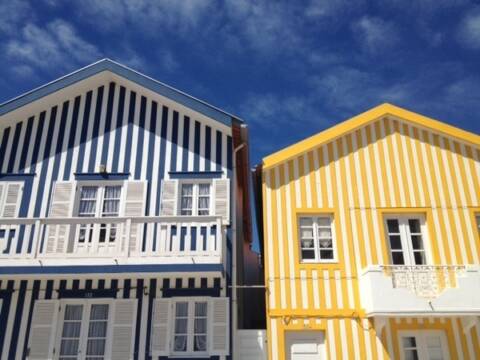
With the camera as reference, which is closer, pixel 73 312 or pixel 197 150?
pixel 73 312

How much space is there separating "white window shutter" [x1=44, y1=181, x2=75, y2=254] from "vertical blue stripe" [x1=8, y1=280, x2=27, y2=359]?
1432 millimetres

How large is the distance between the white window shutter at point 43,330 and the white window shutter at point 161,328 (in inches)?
107

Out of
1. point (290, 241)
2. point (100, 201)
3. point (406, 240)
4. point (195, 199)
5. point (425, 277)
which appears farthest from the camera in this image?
point (100, 201)

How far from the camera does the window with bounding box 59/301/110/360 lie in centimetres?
1254

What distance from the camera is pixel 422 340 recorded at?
1268 centimetres

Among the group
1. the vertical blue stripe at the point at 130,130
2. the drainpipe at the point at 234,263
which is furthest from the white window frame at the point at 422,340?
the vertical blue stripe at the point at 130,130

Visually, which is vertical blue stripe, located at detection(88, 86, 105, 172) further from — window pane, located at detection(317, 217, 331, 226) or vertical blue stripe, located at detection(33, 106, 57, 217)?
window pane, located at detection(317, 217, 331, 226)

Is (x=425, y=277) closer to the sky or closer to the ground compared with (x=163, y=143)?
closer to the ground

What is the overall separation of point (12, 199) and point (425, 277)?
12086 millimetres

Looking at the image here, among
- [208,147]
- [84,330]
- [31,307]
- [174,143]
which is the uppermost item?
[174,143]

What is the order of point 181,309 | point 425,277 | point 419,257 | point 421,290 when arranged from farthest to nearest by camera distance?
point 419,257
point 181,309
point 425,277
point 421,290

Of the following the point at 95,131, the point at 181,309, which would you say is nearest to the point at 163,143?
the point at 95,131

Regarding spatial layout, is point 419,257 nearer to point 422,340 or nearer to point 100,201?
point 422,340

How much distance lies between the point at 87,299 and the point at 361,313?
7.49m
